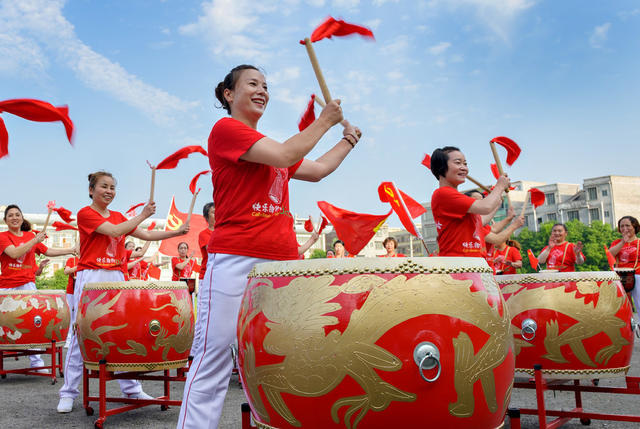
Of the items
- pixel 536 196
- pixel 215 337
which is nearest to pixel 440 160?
pixel 215 337

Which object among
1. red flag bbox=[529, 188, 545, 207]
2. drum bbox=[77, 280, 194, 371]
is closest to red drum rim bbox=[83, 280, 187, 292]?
drum bbox=[77, 280, 194, 371]

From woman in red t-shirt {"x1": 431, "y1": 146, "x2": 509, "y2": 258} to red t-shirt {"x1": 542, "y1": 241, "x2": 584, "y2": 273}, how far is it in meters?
4.88

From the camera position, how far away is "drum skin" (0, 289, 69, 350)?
668 cm

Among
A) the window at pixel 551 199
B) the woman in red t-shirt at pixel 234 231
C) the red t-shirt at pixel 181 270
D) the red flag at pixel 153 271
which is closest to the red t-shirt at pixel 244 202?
the woman in red t-shirt at pixel 234 231

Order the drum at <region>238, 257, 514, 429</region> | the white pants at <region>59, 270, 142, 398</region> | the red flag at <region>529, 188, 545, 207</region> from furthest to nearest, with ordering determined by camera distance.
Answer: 1. the red flag at <region>529, 188, 545, 207</region>
2. the white pants at <region>59, 270, 142, 398</region>
3. the drum at <region>238, 257, 514, 429</region>

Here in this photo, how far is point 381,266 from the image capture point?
1.77m

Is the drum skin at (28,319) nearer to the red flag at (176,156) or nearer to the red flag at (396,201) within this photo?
the red flag at (176,156)

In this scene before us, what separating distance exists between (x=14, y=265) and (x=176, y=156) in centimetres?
371

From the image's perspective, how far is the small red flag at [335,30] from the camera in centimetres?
250

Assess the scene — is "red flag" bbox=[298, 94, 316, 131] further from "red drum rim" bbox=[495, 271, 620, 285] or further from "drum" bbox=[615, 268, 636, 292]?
"drum" bbox=[615, 268, 636, 292]

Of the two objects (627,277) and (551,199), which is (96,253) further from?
(551,199)

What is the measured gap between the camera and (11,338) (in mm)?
6672

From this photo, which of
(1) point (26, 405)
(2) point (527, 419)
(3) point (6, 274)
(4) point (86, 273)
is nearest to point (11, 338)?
(3) point (6, 274)

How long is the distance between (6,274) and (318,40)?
6300 millimetres
